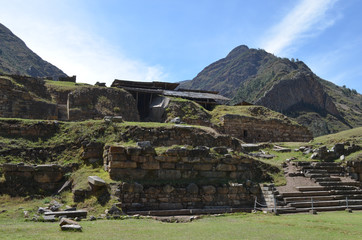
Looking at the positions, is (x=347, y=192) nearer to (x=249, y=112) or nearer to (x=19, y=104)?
(x=19, y=104)

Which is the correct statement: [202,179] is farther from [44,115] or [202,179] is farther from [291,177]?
[44,115]

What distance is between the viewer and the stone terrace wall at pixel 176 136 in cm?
1448

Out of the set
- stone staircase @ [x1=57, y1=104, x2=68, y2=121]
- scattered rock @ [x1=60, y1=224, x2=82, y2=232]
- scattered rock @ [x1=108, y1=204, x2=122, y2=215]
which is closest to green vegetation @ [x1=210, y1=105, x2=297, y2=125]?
stone staircase @ [x1=57, y1=104, x2=68, y2=121]

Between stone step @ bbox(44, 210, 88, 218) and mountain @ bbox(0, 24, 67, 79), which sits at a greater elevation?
mountain @ bbox(0, 24, 67, 79)

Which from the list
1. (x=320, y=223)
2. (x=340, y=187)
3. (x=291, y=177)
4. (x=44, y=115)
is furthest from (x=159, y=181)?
(x=44, y=115)

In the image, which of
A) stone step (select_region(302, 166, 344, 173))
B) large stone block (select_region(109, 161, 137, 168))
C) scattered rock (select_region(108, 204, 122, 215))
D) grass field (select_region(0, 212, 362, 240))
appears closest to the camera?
grass field (select_region(0, 212, 362, 240))

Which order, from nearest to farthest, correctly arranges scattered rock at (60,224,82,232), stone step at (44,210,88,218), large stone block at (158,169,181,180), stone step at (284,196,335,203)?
scattered rock at (60,224,82,232)
stone step at (44,210,88,218)
large stone block at (158,169,181,180)
stone step at (284,196,335,203)

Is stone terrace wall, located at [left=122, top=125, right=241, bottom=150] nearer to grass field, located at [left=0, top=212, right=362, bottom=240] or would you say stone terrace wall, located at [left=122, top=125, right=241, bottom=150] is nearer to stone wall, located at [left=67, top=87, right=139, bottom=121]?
grass field, located at [left=0, top=212, right=362, bottom=240]

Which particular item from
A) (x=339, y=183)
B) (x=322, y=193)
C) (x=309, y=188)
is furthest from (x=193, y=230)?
(x=339, y=183)

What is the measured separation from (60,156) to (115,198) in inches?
157

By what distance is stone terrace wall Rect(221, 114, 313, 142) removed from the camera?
102ft

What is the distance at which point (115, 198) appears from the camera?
10.2 meters

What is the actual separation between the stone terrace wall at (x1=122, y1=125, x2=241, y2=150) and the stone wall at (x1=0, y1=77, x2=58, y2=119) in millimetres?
10311

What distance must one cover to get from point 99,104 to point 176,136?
13.0 m
